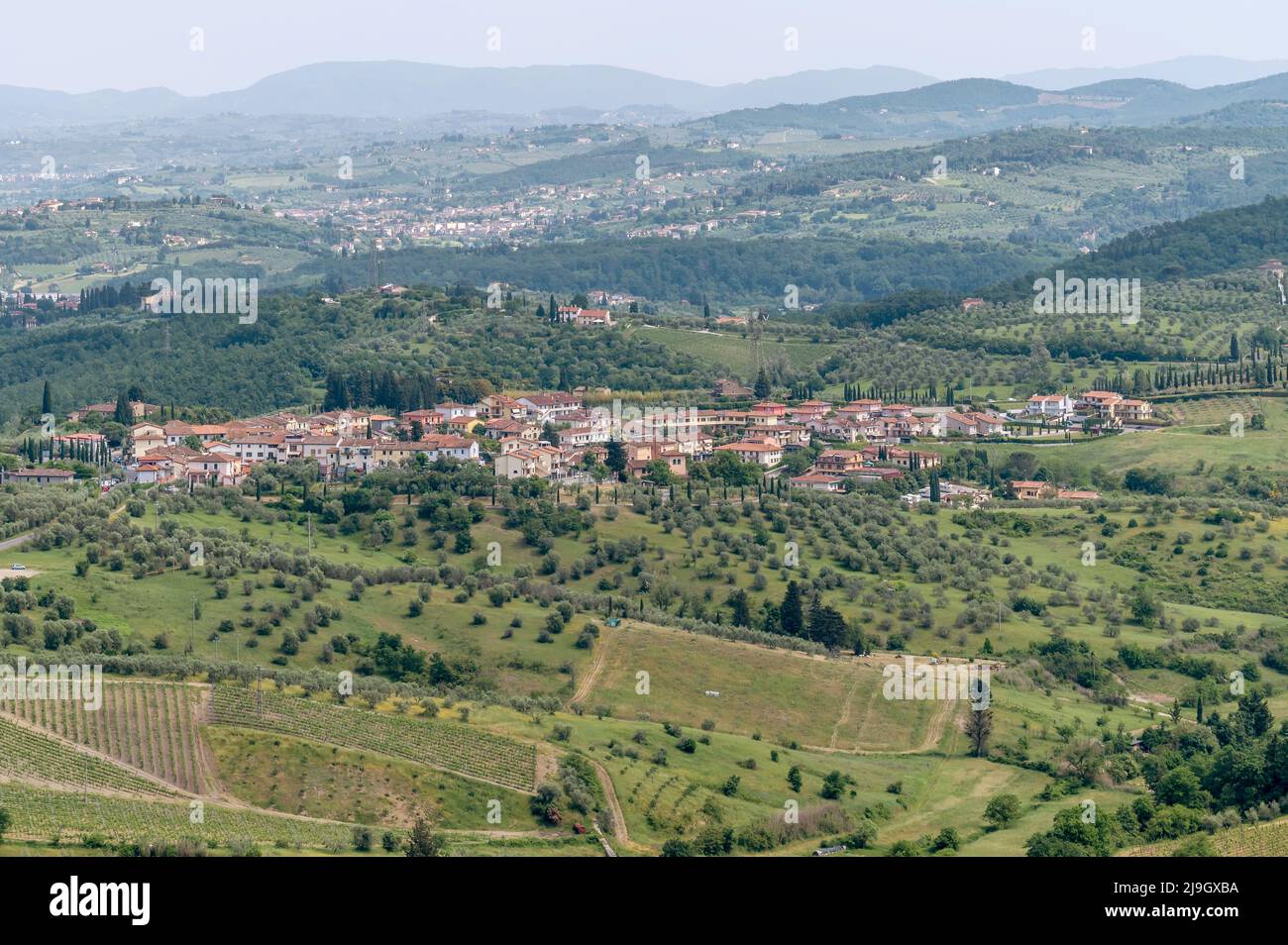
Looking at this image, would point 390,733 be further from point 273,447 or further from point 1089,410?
point 1089,410

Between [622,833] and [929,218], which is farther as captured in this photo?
[929,218]

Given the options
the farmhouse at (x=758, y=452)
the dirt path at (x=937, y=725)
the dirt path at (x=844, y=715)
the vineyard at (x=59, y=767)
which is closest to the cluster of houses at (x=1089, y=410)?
the farmhouse at (x=758, y=452)

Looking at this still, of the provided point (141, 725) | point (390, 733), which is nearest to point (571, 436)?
point (390, 733)

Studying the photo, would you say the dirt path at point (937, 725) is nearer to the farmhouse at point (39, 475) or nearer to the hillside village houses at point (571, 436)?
the hillside village houses at point (571, 436)

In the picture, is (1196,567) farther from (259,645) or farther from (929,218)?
(929,218)

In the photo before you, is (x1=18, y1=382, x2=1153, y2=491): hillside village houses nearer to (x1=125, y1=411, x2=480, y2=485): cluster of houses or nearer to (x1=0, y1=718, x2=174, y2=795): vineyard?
(x1=125, y1=411, x2=480, y2=485): cluster of houses

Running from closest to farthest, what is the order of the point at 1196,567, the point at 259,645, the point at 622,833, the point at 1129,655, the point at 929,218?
the point at 622,833, the point at 259,645, the point at 1129,655, the point at 1196,567, the point at 929,218
